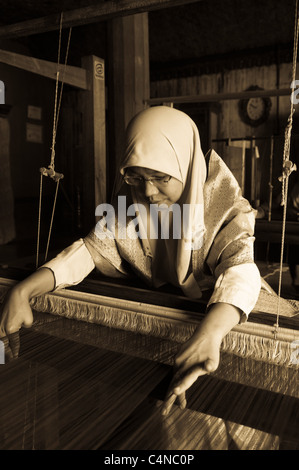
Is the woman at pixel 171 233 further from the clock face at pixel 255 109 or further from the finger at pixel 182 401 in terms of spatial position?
the clock face at pixel 255 109

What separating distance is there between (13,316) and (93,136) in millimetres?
2044

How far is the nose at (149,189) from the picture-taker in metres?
1.43

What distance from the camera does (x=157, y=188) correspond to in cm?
145

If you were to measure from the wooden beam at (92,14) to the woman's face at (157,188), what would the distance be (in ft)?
2.19

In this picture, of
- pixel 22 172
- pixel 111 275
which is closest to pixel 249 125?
pixel 22 172

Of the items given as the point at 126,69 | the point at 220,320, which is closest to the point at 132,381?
the point at 220,320

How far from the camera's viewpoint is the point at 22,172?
7.60m

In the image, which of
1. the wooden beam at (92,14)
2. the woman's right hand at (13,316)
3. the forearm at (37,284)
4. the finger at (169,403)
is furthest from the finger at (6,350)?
the wooden beam at (92,14)

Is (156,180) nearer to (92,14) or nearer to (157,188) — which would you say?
(157,188)

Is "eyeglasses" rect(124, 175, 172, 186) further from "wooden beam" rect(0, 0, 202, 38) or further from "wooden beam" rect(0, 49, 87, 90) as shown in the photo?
"wooden beam" rect(0, 49, 87, 90)

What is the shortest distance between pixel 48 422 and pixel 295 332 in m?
0.71

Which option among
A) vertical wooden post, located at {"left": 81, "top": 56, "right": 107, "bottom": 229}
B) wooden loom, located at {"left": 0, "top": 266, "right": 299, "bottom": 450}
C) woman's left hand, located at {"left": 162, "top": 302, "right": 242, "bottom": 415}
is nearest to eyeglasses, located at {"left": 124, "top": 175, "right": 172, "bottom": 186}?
wooden loom, located at {"left": 0, "top": 266, "right": 299, "bottom": 450}

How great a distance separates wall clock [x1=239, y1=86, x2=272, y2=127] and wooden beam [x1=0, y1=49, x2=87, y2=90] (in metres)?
4.96

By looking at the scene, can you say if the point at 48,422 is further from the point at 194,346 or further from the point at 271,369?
the point at 271,369
